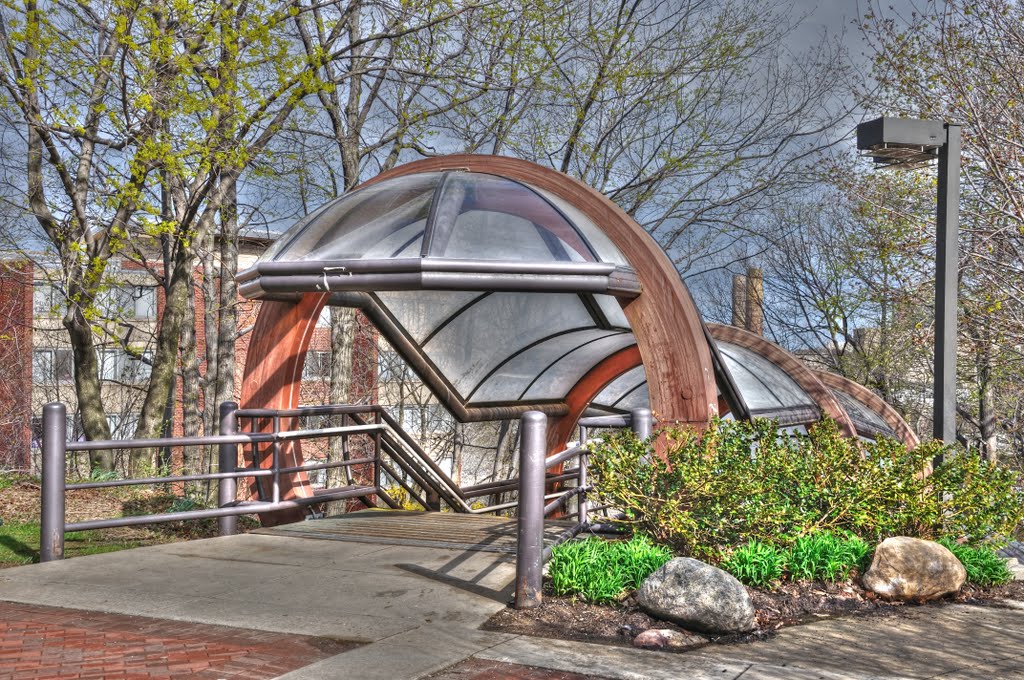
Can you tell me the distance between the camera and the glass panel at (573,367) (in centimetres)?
1375

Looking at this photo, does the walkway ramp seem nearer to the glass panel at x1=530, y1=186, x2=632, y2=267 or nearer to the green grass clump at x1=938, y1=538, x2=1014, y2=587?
the glass panel at x1=530, y1=186, x2=632, y2=267

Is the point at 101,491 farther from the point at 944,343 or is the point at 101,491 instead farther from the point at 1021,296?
the point at 1021,296

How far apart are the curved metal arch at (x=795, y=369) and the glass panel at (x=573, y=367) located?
1.68 meters

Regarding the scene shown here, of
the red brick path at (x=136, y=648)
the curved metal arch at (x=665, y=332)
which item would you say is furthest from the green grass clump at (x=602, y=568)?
the curved metal arch at (x=665, y=332)

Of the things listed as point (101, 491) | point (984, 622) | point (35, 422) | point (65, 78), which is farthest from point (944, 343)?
point (35, 422)

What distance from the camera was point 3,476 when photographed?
43.0 ft

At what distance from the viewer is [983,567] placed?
6.52 m

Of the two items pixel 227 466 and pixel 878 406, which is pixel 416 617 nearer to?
pixel 227 466

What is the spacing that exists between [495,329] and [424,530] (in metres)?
4.39

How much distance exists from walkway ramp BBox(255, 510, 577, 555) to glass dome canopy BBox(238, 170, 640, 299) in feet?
6.88

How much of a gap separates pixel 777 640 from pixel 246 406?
667 cm

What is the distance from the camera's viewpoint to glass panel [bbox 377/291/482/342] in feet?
39.4

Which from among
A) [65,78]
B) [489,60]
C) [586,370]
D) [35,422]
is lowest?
[35,422]

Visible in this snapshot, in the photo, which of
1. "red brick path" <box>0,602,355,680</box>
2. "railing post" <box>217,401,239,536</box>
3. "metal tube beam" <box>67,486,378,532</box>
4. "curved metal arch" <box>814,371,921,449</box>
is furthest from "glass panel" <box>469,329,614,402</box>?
"red brick path" <box>0,602,355,680</box>
